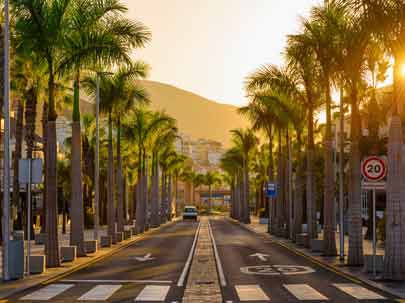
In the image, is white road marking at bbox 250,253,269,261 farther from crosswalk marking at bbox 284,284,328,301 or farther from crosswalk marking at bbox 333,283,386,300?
crosswalk marking at bbox 284,284,328,301

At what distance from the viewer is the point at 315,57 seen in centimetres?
3662

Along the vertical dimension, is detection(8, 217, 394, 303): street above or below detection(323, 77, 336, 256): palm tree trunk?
below

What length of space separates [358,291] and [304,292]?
1.42 m

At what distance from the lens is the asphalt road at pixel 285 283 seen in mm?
19953

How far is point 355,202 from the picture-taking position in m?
30.5

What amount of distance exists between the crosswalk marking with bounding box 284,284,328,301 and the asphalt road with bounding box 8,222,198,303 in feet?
9.30

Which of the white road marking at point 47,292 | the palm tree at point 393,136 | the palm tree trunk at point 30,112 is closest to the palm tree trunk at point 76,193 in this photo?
the white road marking at point 47,292

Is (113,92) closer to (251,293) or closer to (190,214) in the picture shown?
(251,293)

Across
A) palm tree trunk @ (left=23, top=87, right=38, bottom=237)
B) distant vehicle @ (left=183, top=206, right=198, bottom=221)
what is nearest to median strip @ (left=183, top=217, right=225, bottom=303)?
palm tree trunk @ (left=23, top=87, right=38, bottom=237)

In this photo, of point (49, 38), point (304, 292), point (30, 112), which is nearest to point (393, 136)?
point (304, 292)

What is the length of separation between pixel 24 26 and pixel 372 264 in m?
14.2

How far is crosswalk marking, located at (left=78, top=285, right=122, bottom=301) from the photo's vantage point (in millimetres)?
19938

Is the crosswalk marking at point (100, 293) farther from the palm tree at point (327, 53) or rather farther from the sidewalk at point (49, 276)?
the palm tree at point (327, 53)

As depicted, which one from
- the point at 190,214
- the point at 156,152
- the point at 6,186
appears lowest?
the point at 190,214
